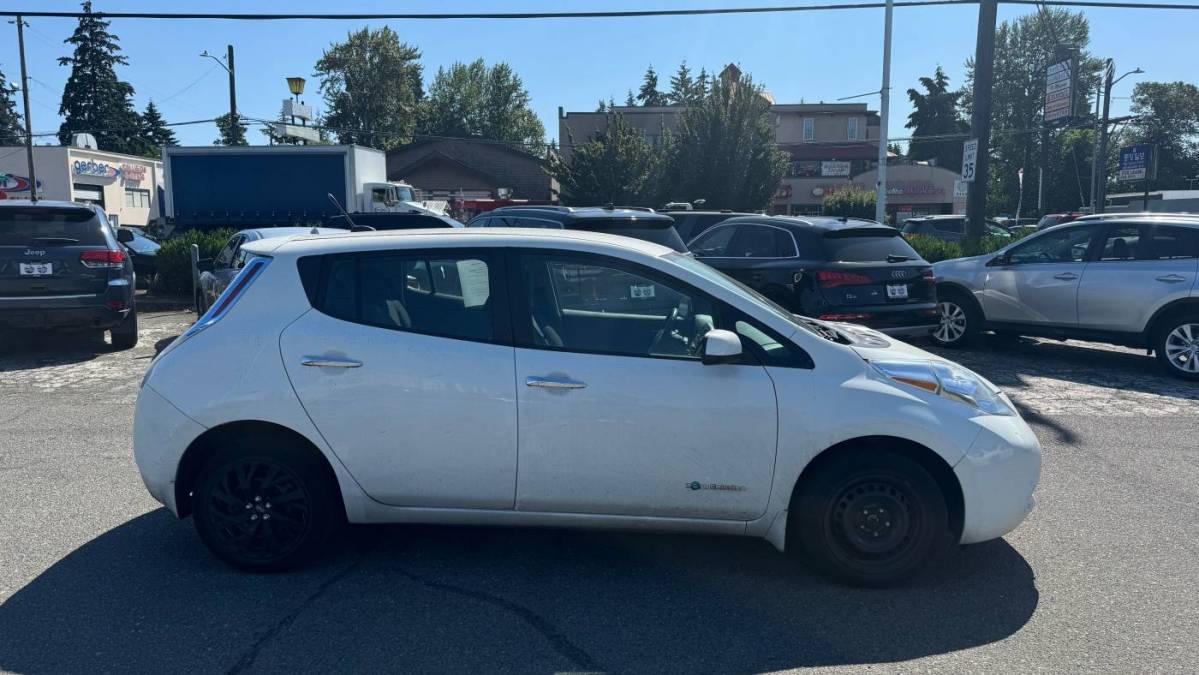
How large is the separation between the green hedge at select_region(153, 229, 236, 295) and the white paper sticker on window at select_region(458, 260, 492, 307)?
1336 centimetres

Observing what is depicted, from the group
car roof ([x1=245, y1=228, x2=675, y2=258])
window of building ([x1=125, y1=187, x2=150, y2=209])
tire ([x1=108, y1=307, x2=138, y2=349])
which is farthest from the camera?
window of building ([x1=125, y1=187, x2=150, y2=209])

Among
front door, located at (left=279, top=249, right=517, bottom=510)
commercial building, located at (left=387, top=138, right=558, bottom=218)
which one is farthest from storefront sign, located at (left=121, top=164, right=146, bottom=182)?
front door, located at (left=279, top=249, right=517, bottom=510)

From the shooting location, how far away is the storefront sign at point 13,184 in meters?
44.1

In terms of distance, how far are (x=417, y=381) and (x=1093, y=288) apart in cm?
856

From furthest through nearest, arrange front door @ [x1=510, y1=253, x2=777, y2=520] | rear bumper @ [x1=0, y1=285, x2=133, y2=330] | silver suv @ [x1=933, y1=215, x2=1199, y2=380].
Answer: rear bumper @ [x1=0, y1=285, x2=133, y2=330]
silver suv @ [x1=933, y1=215, x2=1199, y2=380]
front door @ [x1=510, y1=253, x2=777, y2=520]

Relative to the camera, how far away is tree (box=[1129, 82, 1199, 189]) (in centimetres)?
7288

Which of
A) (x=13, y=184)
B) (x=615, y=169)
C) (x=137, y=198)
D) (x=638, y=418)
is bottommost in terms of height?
(x=638, y=418)

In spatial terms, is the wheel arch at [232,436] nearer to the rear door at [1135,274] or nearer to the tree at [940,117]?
the rear door at [1135,274]

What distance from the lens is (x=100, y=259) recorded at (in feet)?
34.7

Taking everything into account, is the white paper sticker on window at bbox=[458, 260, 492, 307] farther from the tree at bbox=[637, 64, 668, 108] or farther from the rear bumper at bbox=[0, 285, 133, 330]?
the tree at bbox=[637, 64, 668, 108]

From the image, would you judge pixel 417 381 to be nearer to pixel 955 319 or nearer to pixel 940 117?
pixel 955 319

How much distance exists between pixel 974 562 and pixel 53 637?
4.20 meters

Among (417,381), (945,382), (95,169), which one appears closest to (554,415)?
(417,381)

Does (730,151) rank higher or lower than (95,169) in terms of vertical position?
higher
